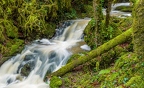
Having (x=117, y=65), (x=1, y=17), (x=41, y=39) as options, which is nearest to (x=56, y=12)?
(x=41, y=39)

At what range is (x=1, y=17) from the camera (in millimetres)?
9016

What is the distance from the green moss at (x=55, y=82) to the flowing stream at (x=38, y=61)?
1.22 ft

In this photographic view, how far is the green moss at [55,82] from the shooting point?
6180 mm

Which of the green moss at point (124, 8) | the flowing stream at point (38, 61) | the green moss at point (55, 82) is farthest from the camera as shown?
the green moss at point (124, 8)

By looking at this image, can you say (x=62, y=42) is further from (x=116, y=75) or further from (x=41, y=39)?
(x=116, y=75)

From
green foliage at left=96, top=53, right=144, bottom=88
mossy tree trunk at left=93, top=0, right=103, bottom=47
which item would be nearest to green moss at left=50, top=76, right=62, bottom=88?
green foliage at left=96, top=53, right=144, bottom=88

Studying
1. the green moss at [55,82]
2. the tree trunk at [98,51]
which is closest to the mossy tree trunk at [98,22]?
the tree trunk at [98,51]

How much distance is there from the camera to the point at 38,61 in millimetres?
7859

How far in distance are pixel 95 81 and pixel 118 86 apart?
0.98 meters

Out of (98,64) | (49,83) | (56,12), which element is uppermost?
(56,12)

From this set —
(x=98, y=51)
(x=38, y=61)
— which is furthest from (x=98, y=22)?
(x=38, y=61)

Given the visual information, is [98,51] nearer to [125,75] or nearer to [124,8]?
[125,75]

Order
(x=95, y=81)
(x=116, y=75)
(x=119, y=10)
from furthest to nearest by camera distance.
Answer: (x=119, y=10) < (x=95, y=81) < (x=116, y=75)

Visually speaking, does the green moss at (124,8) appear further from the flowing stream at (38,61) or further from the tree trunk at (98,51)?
the tree trunk at (98,51)
